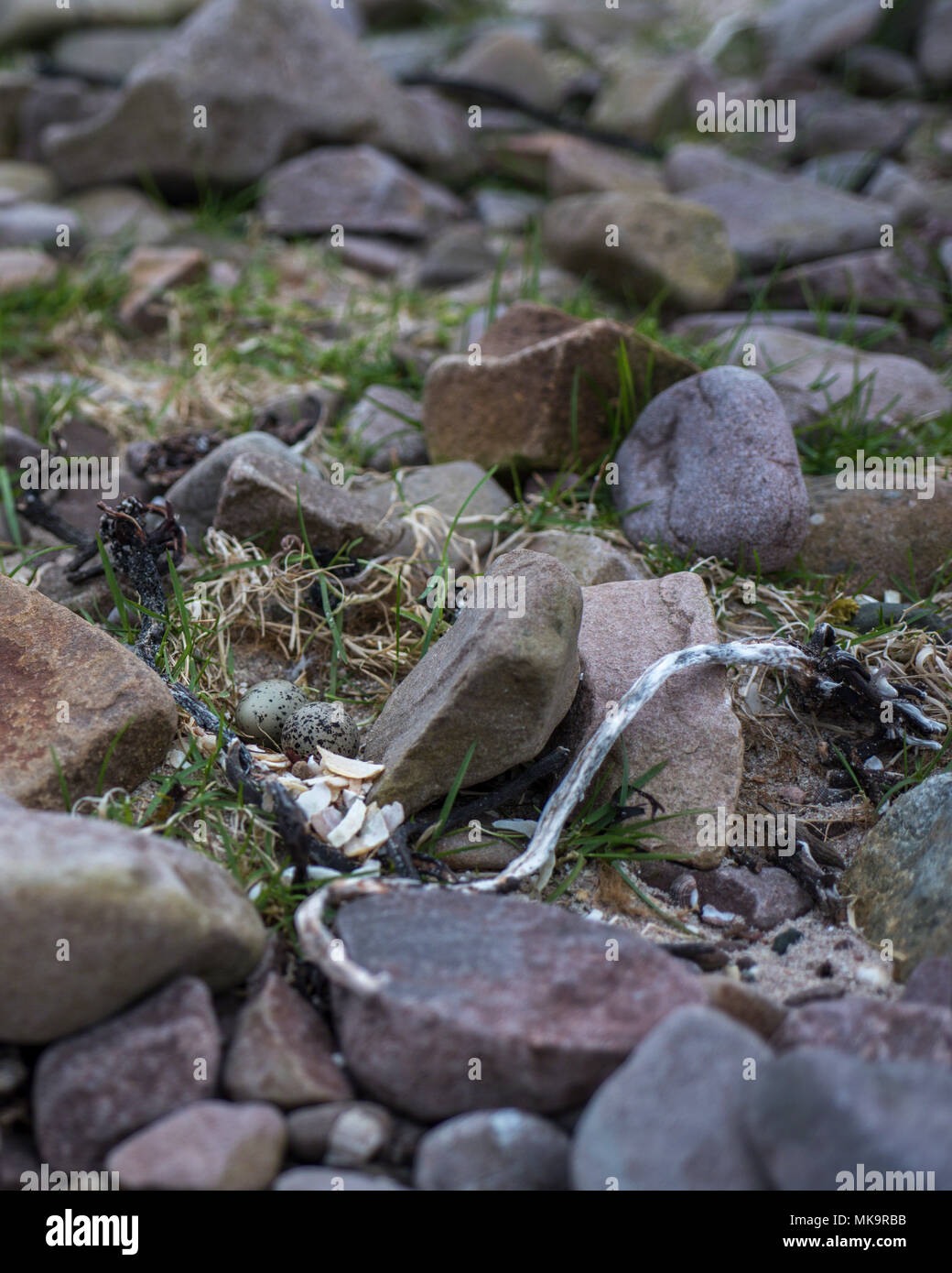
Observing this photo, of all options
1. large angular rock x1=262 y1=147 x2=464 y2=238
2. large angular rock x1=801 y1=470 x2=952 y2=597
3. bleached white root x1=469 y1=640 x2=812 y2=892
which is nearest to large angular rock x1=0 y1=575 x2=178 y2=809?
bleached white root x1=469 y1=640 x2=812 y2=892

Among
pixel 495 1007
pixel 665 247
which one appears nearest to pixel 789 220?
pixel 665 247

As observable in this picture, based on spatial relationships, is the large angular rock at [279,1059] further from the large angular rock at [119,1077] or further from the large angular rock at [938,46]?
the large angular rock at [938,46]

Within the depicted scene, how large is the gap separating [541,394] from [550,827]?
166 cm

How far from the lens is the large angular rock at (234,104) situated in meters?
6.12

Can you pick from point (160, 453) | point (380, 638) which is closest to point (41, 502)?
point (160, 453)

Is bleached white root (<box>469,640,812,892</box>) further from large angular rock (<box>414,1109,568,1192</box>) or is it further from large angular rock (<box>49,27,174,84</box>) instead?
large angular rock (<box>49,27,174,84</box>)

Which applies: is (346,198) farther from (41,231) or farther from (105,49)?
(105,49)

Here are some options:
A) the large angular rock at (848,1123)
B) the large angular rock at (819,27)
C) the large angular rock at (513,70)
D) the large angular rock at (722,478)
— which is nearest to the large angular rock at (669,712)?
the large angular rock at (722,478)

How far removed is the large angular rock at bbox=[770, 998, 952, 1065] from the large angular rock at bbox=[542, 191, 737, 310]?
372 centimetres

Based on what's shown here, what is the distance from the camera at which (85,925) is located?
1597 mm

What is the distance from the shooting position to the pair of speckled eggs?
244 centimetres
